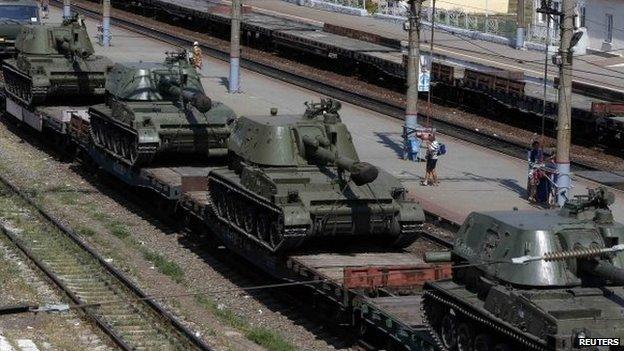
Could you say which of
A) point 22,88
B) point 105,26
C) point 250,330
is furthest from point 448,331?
point 105,26

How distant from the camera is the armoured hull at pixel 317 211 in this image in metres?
23.2

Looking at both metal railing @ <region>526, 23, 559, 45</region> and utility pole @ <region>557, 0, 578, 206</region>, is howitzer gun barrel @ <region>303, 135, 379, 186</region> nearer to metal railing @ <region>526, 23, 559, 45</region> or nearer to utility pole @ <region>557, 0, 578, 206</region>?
utility pole @ <region>557, 0, 578, 206</region>

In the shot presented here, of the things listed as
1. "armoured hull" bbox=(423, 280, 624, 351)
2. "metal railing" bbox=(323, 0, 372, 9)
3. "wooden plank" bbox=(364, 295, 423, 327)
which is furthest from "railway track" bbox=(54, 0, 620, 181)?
"armoured hull" bbox=(423, 280, 624, 351)

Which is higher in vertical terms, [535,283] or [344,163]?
[344,163]

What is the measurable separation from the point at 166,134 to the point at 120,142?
1.97 metres

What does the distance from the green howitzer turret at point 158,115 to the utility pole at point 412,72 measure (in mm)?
6380

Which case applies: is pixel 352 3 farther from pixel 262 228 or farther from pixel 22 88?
pixel 262 228

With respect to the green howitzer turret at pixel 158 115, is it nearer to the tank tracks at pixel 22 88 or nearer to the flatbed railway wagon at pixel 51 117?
the flatbed railway wagon at pixel 51 117

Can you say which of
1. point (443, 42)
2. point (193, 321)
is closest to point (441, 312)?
point (193, 321)

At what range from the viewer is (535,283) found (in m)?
17.6

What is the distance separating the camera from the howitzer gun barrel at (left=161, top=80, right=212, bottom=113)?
3077cm

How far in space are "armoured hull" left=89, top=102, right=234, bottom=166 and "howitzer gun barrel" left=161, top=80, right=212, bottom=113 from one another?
31 cm

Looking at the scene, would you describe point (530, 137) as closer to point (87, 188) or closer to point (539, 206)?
point (539, 206)

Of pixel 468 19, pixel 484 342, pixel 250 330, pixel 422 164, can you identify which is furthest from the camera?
pixel 468 19
